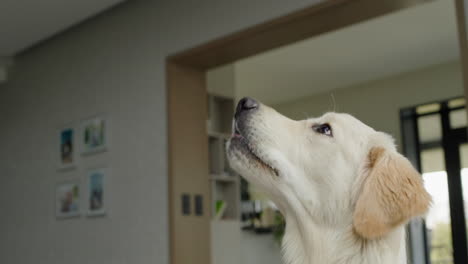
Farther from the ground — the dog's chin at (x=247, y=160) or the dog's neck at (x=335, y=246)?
the dog's chin at (x=247, y=160)

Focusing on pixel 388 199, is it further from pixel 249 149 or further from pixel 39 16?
pixel 39 16

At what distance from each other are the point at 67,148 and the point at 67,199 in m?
0.37

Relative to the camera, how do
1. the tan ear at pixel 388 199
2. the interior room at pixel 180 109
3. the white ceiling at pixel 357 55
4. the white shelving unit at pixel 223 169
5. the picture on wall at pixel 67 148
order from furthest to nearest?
the white ceiling at pixel 357 55 → the white shelving unit at pixel 223 169 → the picture on wall at pixel 67 148 → the interior room at pixel 180 109 → the tan ear at pixel 388 199

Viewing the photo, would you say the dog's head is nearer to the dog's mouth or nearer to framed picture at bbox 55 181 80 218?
the dog's mouth

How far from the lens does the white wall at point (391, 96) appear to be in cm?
651

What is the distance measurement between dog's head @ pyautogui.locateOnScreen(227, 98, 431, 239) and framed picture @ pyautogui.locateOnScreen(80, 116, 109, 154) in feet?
10.1

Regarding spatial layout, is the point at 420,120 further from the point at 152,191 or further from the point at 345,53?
the point at 152,191

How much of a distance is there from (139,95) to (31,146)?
1515mm

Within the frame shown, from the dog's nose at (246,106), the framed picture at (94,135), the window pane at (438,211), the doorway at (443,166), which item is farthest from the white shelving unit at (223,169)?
the dog's nose at (246,106)

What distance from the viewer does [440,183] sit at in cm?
650

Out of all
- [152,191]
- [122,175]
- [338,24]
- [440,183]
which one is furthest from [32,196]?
[440,183]

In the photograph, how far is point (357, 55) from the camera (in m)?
6.27

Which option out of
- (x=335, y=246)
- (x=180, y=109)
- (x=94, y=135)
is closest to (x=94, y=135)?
(x=94, y=135)

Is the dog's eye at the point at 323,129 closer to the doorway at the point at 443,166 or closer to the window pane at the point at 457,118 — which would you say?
the doorway at the point at 443,166
